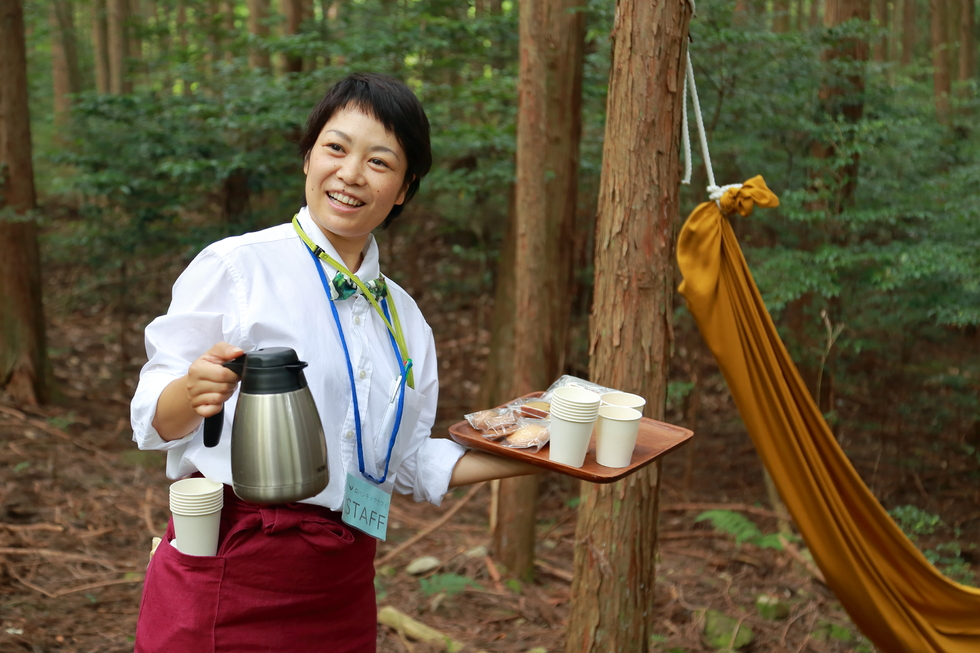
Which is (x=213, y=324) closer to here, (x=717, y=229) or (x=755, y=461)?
(x=717, y=229)

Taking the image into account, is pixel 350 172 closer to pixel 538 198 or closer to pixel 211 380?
pixel 211 380

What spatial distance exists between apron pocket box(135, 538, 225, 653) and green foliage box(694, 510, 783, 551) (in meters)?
3.49

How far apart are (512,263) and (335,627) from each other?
3.97 metres

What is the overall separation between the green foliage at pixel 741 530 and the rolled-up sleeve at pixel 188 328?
3.61 metres

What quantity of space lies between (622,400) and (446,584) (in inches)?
99.2

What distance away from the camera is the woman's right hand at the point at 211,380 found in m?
1.13

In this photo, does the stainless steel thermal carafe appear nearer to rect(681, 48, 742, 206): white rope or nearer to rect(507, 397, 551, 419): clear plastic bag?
rect(507, 397, 551, 419): clear plastic bag

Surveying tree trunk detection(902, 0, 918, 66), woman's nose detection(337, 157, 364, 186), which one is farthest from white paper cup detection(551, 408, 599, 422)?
tree trunk detection(902, 0, 918, 66)

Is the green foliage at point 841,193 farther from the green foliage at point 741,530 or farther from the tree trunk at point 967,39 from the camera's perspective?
the tree trunk at point 967,39

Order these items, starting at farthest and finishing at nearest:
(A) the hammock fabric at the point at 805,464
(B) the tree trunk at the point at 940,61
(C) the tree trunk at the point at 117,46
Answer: (C) the tree trunk at the point at 117,46 → (B) the tree trunk at the point at 940,61 → (A) the hammock fabric at the point at 805,464

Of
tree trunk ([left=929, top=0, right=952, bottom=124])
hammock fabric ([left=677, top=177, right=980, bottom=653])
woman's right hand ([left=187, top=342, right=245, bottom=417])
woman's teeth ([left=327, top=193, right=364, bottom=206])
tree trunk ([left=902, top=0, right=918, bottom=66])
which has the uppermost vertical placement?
tree trunk ([left=902, top=0, right=918, bottom=66])

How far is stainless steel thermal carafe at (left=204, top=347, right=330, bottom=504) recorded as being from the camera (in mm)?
1119

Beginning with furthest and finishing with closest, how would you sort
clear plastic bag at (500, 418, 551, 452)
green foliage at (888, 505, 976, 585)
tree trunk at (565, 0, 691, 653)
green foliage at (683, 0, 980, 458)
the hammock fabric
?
green foliage at (683, 0, 980, 458) < green foliage at (888, 505, 976, 585) < the hammock fabric < tree trunk at (565, 0, 691, 653) < clear plastic bag at (500, 418, 551, 452)

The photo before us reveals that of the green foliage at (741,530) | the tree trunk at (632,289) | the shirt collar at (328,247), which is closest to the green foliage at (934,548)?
the green foliage at (741,530)
